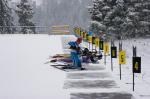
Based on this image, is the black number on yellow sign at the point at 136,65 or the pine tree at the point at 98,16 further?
the pine tree at the point at 98,16

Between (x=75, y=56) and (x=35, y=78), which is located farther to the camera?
(x=75, y=56)

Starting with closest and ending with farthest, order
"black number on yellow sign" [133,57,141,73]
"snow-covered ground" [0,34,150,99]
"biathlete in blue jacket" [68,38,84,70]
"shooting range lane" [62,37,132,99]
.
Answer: "shooting range lane" [62,37,132,99] < "snow-covered ground" [0,34,150,99] < "black number on yellow sign" [133,57,141,73] < "biathlete in blue jacket" [68,38,84,70]

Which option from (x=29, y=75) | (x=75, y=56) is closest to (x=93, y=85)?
(x=29, y=75)

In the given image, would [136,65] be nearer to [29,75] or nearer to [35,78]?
[35,78]

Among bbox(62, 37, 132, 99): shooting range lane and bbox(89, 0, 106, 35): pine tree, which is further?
bbox(89, 0, 106, 35): pine tree

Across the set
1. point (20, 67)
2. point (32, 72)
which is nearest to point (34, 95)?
point (32, 72)

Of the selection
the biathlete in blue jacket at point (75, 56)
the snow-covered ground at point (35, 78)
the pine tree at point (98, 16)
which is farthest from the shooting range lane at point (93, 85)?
the pine tree at point (98, 16)

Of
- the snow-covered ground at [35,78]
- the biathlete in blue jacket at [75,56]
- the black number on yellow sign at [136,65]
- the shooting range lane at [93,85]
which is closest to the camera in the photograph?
the shooting range lane at [93,85]

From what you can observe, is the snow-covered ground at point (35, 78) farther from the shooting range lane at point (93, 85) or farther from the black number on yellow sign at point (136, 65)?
the black number on yellow sign at point (136, 65)

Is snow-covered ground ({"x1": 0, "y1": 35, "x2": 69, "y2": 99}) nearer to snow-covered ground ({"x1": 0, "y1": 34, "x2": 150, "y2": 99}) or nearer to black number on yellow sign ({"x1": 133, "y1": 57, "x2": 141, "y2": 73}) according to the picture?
snow-covered ground ({"x1": 0, "y1": 34, "x2": 150, "y2": 99})

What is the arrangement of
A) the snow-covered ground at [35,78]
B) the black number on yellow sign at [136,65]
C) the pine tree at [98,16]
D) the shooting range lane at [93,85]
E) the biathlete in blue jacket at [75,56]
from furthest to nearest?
1. the pine tree at [98,16]
2. the biathlete in blue jacket at [75,56]
3. the black number on yellow sign at [136,65]
4. the snow-covered ground at [35,78]
5. the shooting range lane at [93,85]

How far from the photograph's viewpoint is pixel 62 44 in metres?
33.7

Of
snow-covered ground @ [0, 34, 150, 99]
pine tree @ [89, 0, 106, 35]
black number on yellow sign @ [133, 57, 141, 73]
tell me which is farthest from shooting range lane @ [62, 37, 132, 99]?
pine tree @ [89, 0, 106, 35]

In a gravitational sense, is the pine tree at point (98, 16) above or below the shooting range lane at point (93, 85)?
above
